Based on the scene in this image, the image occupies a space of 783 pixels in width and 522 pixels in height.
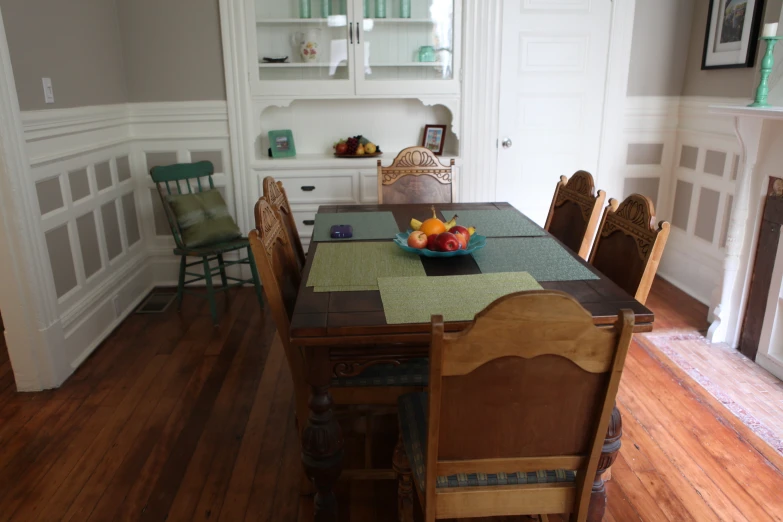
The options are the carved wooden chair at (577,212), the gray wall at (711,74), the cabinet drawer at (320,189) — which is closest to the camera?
the carved wooden chair at (577,212)

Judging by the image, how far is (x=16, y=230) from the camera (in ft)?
7.89

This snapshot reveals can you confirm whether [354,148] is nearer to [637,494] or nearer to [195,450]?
[195,450]

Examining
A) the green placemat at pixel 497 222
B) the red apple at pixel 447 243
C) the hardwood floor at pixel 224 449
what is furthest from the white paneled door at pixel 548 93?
the red apple at pixel 447 243

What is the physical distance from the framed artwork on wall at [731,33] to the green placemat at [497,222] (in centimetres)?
167

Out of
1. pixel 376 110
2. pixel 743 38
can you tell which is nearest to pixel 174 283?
pixel 376 110

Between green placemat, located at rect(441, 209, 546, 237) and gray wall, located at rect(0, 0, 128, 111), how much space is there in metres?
1.95

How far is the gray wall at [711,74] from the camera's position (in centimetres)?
299

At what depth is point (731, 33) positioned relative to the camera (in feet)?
10.6

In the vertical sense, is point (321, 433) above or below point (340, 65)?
→ below

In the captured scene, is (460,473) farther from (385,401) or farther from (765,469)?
(765,469)

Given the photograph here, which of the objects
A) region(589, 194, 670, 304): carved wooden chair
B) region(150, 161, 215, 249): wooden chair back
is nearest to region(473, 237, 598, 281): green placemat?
region(589, 194, 670, 304): carved wooden chair

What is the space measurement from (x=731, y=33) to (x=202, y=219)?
3.22m

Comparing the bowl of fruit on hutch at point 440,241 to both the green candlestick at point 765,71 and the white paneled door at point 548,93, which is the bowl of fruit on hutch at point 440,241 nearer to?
the green candlestick at point 765,71

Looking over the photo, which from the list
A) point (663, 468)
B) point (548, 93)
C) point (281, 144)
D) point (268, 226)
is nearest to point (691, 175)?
point (548, 93)
